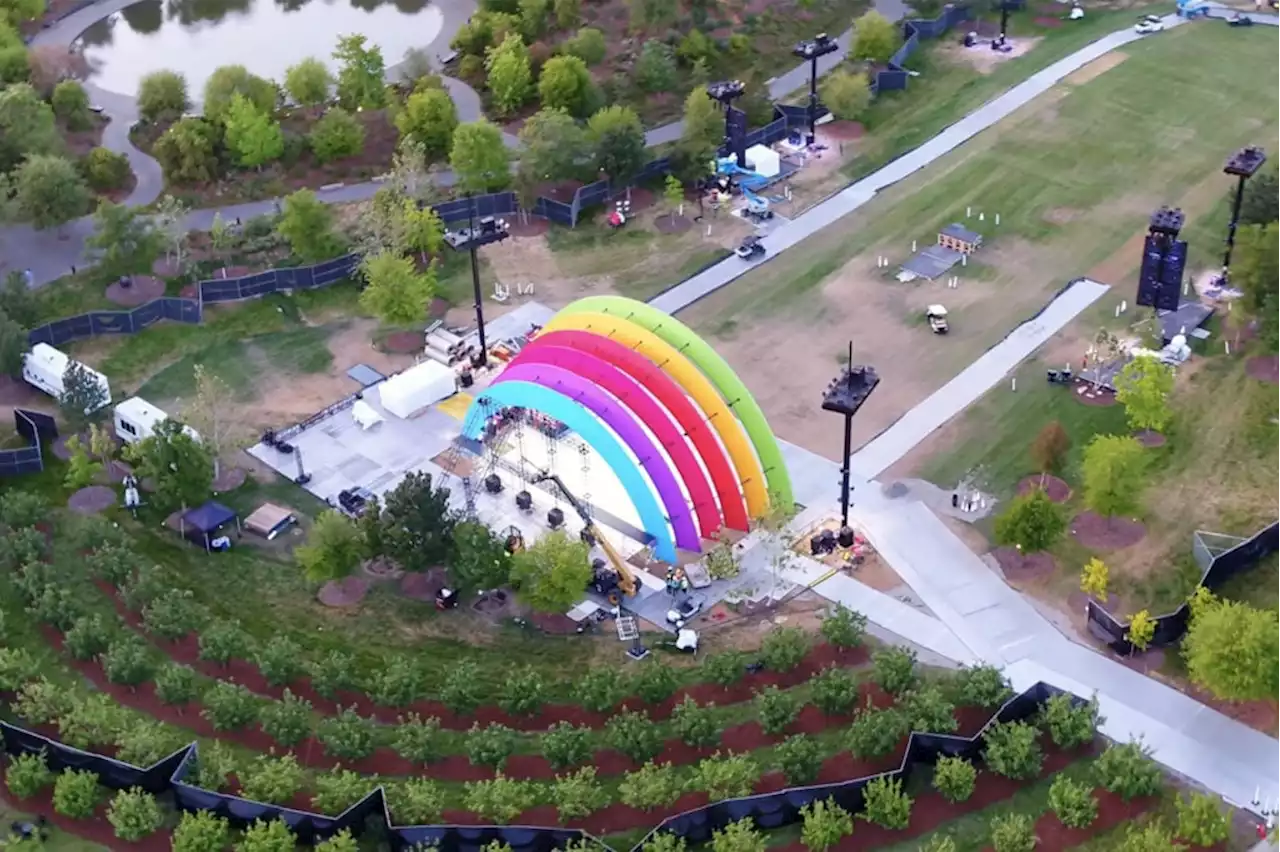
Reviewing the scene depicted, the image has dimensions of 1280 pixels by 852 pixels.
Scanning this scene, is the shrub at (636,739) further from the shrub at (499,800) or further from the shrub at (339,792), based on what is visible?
the shrub at (339,792)

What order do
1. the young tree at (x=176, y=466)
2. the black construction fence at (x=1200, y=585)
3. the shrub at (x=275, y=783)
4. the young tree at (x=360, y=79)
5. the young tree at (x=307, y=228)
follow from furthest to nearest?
the young tree at (x=360, y=79) < the young tree at (x=307, y=228) < the young tree at (x=176, y=466) < the black construction fence at (x=1200, y=585) < the shrub at (x=275, y=783)

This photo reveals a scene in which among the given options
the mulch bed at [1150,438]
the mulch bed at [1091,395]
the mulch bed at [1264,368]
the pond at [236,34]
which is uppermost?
the pond at [236,34]

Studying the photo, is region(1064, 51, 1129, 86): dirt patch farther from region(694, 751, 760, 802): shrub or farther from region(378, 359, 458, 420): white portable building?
region(694, 751, 760, 802): shrub

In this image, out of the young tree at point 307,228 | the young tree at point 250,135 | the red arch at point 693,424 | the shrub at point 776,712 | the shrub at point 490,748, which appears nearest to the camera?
the shrub at point 490,748

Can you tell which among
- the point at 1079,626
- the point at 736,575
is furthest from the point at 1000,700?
the point at 736,575

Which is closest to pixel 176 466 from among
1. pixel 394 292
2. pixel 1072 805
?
pixel 394 292

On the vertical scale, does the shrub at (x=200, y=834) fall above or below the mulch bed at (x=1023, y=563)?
above

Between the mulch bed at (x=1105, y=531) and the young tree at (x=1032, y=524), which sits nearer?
the young tree at (x=1032, y=524)

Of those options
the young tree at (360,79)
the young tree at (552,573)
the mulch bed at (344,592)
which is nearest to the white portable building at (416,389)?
the mulch bed at (344,592)
